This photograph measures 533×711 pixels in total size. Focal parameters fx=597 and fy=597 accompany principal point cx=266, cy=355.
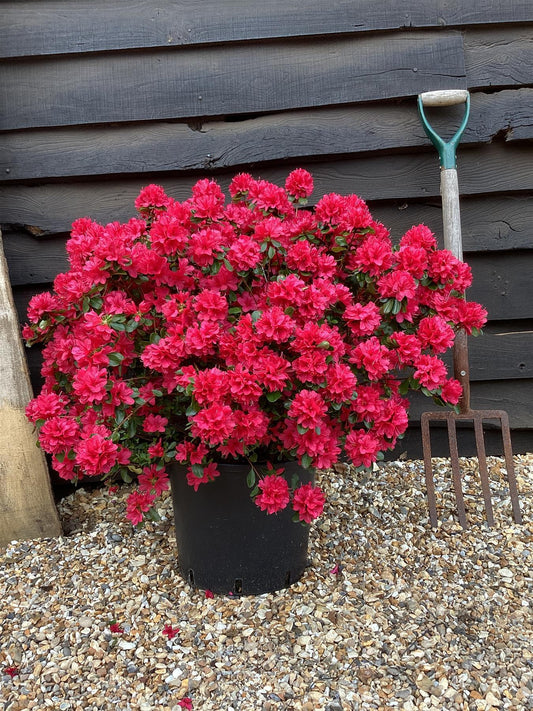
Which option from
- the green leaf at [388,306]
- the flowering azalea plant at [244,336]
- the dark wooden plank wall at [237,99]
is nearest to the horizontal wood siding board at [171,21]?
the dark wooden plank wall at [237,99]

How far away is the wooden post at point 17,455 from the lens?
1790 millimetres

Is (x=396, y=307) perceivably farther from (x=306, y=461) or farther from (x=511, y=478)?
(x=511, y=478)

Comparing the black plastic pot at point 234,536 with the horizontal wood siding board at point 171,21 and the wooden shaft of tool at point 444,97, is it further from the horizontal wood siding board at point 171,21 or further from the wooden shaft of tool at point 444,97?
the horizontal wood siding board at point 171,21

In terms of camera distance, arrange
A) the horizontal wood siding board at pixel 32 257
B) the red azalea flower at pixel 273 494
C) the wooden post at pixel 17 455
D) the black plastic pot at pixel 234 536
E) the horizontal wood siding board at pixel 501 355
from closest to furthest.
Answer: the red azalea flower at pixel 273 494
the black plastic pot at pixel 234 536
the wooden post at pixel 17 455
the horizontal wood siding board at pixel 32 257
the horizontal wood siding board at pixel 501 355

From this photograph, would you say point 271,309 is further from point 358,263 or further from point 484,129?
point 484,129

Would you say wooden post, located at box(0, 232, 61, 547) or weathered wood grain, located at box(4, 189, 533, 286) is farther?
weathered wood grain, located at box(4, 189, 533, 286)

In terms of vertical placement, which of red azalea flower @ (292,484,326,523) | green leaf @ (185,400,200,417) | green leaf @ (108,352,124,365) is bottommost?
red azalea flower @ (292,484,326,523)

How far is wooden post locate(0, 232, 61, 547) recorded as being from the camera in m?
1.79

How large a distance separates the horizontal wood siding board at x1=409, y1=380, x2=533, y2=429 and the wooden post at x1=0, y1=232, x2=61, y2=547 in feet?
4.97

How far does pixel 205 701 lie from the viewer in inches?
49.9

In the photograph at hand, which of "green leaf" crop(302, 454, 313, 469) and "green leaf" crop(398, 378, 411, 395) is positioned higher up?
"green leaf" crop(398, 378, 411, 395)

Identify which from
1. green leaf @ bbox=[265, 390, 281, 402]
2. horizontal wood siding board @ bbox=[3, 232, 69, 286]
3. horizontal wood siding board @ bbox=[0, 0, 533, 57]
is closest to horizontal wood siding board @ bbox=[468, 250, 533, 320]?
horizontal wood siding board @ bbox=[0, 0, 533, 57]

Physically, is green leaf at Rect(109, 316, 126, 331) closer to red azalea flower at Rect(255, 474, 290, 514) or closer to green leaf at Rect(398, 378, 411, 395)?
red azalea flower at Rect(255, 474, 290, 514)

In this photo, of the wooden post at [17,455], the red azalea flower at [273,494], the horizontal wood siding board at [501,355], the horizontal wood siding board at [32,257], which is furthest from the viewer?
the horizontal wood siding board at [501,355]
